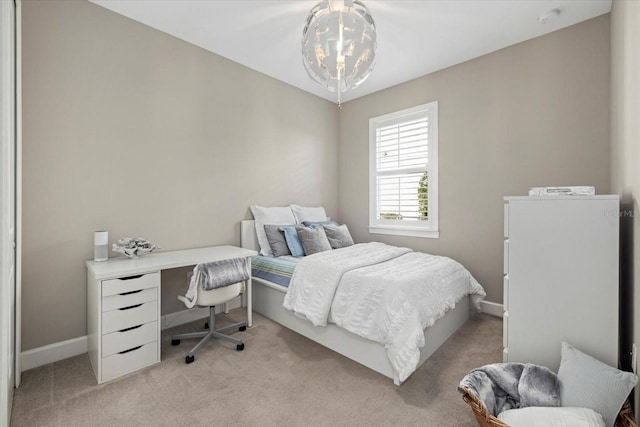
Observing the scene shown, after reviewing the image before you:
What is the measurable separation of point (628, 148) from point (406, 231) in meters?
2.38

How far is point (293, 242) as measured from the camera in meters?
3.26

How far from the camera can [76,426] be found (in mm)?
1590

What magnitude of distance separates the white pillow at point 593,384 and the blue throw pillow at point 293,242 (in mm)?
2299

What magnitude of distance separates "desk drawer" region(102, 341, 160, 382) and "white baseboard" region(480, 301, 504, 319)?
3133 mm

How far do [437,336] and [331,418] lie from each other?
115 cm

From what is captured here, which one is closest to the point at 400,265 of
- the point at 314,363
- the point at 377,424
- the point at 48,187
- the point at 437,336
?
the point at 437,336

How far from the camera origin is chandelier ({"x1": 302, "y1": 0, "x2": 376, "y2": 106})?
1.79 meters

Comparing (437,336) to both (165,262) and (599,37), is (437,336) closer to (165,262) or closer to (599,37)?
(165,262)

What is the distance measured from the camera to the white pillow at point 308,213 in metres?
3.88

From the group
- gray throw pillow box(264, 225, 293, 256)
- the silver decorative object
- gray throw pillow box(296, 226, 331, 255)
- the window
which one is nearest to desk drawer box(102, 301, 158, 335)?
the silver decorative object

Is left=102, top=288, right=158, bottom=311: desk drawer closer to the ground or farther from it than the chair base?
farther from it

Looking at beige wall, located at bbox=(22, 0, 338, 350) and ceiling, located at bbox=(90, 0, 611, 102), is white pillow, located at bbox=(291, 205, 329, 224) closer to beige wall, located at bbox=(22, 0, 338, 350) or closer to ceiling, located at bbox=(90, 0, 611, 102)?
beige wall, located at bbox=(22, 0, 338, 350)

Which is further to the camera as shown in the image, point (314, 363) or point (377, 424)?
point (314, 363)

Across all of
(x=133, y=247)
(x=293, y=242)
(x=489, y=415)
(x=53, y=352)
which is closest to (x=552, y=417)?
(x=489, y=415)
